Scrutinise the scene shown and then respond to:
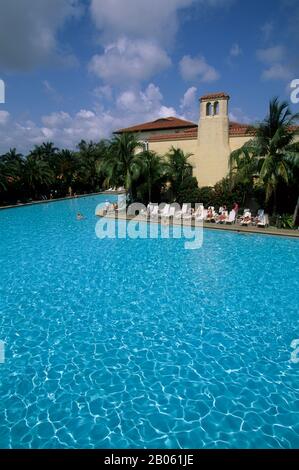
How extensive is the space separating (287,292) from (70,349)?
7023 millimetres

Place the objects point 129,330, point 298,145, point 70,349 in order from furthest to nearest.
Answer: point 298,145
point 129,330
point 70,349

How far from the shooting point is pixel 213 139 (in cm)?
2422

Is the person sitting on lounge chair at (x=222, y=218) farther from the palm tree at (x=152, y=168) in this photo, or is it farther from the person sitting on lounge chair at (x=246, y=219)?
the palm tree at (x=152, y=168)

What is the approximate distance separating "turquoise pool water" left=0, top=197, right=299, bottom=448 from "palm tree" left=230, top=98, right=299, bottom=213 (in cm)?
549

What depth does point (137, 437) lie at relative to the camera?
5133 millimetres

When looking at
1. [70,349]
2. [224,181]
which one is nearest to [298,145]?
[224,181]

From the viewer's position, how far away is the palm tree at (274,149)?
1756 centimetres

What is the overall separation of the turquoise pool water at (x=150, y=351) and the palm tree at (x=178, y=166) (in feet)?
39.1

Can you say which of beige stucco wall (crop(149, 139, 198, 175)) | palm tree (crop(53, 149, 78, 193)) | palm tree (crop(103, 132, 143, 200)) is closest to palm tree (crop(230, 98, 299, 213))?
beige stucco wall (crop(149, 139, 198, 175))

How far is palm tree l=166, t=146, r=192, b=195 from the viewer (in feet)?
82.1

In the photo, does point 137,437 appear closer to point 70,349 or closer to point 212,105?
point 70,349

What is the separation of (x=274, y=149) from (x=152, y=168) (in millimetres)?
9288

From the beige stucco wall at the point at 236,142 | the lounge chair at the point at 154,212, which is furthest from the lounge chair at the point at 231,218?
the beige stucco wall at the point at 236,142

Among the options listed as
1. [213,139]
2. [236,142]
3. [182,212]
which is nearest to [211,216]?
[182,212]
